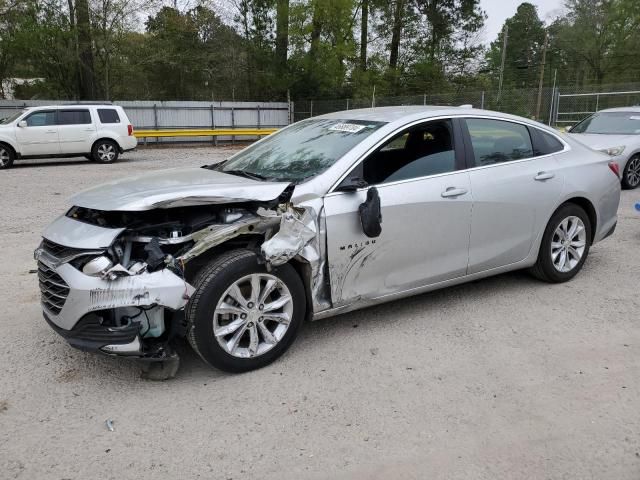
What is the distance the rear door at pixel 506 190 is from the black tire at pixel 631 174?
6.41 m

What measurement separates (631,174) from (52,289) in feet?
33.9

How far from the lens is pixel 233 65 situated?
32.2 m

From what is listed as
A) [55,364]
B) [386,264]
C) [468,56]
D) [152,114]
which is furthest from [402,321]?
[468,56]

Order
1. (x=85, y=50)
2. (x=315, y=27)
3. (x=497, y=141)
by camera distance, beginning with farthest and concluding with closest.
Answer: (x=315, y=27) → (x=85, y=50) → (x=497, y=141)

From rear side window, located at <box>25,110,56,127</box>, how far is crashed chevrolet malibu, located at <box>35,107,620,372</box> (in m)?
13.0

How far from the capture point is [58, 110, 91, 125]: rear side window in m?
15.8

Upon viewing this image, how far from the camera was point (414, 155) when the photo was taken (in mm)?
4266

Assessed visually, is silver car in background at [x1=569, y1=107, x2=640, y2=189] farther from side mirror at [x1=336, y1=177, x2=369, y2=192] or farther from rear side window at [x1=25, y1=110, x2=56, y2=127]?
rear side window at [x1=25, y1=110, x2=56, y2=127]

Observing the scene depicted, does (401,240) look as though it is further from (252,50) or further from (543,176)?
(252,50)

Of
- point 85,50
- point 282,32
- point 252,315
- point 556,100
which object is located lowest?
point 252,315

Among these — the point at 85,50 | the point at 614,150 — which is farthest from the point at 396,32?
the point at 614,150

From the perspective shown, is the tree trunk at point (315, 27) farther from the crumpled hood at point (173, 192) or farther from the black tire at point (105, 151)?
the crumpled hood at point (173, 192)

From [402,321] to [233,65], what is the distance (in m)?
30.4

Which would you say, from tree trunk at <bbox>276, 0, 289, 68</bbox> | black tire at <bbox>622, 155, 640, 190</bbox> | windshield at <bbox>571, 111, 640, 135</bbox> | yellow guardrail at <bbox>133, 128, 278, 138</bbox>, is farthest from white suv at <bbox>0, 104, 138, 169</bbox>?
tree trunk at <bbox>276, 0, 289, 68</bbox>
